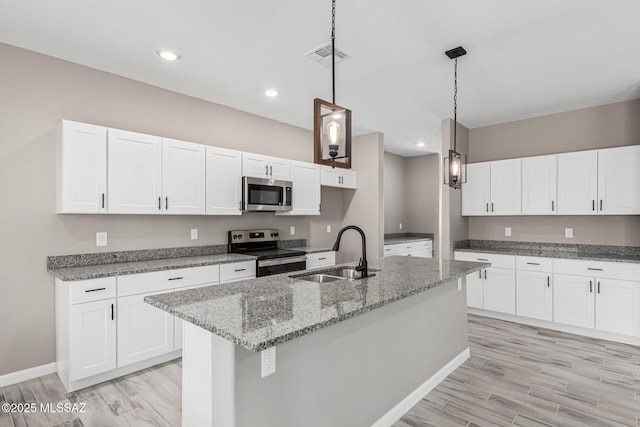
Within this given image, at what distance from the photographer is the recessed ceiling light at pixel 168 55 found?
9.35 feet

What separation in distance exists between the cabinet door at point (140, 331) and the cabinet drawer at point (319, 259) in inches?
73.1

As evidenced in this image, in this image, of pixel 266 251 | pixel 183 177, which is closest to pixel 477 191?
pixel 266 251

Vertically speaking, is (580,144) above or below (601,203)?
above

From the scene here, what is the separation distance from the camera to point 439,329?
9.11 feet

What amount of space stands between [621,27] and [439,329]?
2711mm

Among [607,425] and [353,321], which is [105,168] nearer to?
[353,321]

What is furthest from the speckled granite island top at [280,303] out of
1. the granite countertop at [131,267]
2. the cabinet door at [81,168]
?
the cabinet door at [81,168]

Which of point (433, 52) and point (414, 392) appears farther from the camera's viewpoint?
point (433, 52)

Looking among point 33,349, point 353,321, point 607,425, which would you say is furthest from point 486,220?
point 33,349

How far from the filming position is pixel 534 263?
419cm

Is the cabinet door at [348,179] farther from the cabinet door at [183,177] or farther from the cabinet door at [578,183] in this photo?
Answer: the cabinet door at [578,183]

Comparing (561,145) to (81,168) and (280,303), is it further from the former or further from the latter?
(81,168)

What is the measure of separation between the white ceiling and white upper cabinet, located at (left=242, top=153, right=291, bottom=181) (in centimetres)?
67

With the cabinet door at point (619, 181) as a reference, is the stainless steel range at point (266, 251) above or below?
below
